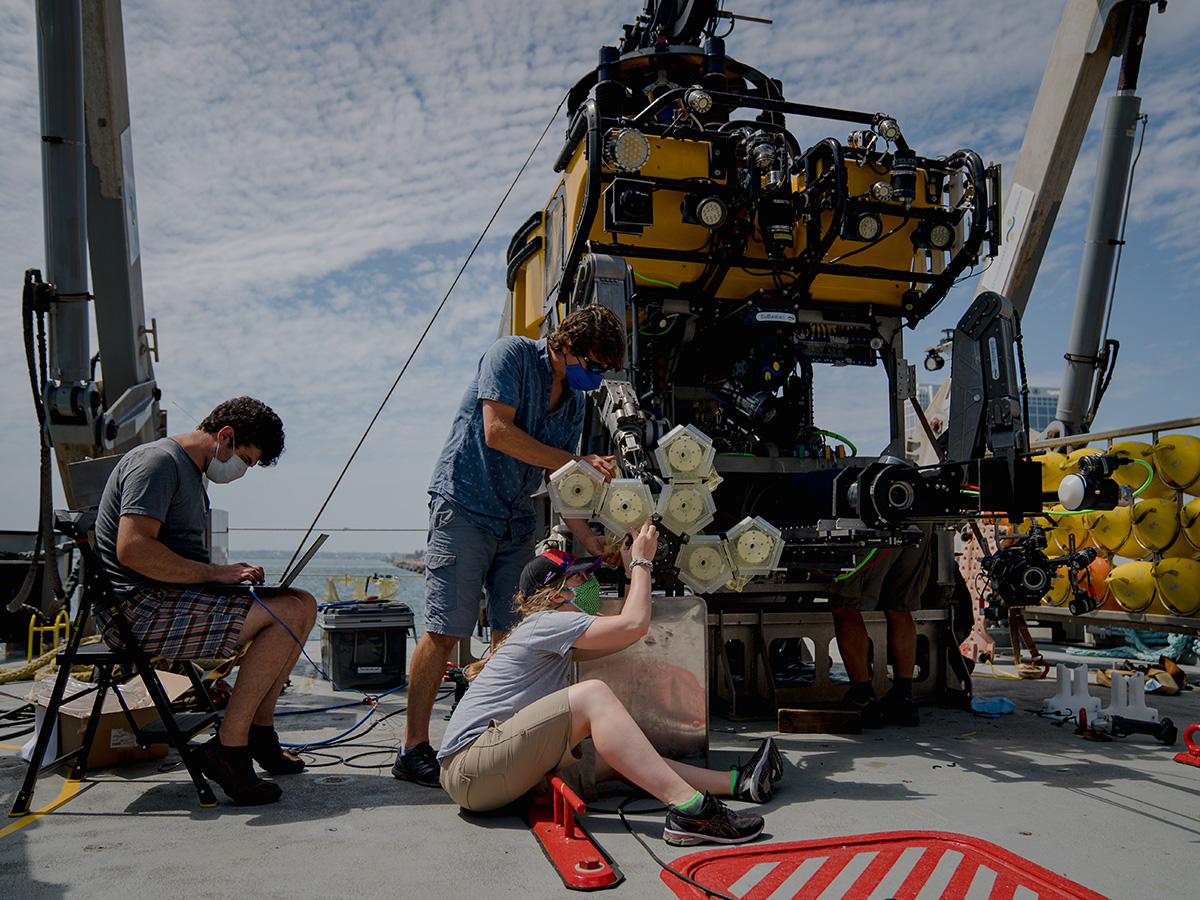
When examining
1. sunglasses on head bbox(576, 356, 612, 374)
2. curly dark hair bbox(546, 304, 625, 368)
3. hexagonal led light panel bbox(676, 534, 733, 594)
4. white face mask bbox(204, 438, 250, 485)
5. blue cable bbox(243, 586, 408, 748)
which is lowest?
blue cable bbox(243, 586, 408, 748)

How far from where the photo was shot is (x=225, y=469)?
3.55 meters

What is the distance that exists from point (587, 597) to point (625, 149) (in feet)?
10.4

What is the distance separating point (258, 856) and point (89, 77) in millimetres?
6585

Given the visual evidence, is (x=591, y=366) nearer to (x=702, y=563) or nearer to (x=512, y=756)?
(x=702, y=563)

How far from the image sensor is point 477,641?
8.98 metres

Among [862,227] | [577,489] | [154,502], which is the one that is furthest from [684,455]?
[862,227]

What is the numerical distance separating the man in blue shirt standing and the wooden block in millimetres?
1589

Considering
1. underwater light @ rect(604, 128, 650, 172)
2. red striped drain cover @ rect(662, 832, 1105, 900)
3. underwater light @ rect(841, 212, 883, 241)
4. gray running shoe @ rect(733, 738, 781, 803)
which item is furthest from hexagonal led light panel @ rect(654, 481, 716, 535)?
underwater light @ rect(841, 212, 883, 241)

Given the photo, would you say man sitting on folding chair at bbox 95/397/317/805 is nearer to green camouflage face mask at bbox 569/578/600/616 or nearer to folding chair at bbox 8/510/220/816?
folding chair at bbox 8/510/220/816

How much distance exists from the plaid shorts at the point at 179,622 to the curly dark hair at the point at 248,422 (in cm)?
68

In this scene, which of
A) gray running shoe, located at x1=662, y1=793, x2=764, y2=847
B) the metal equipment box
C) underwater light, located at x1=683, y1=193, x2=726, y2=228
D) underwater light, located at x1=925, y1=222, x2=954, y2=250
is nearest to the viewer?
gray running shoe, located at x1=662, y1=793, x2=764, y2=847

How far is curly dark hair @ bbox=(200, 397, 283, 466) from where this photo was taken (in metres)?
3.54

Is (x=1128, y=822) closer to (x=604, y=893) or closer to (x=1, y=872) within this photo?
(x=604, y=893)

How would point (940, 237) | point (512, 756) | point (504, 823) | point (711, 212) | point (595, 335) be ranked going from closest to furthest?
point (512, 756)
point (504, 823)
point (595, 335)
point (711, 212)
point (940, 237)
